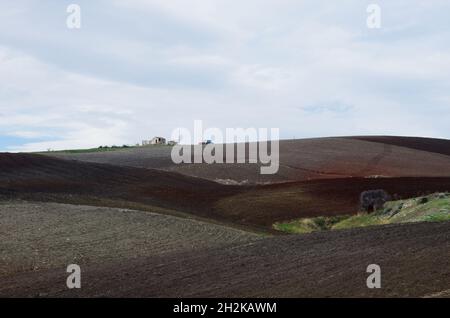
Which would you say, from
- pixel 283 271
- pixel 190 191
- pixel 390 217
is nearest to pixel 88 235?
pixel 283 271

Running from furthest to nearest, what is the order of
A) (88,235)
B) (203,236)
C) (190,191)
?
(190,191)
(203,236)
(88,235)

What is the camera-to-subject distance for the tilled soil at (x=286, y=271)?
12.2m

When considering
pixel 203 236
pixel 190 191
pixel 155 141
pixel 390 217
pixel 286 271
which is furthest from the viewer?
pixel 155 141

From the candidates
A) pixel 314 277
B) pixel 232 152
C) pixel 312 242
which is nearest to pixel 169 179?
pixel 232 152

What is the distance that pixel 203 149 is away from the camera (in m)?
73.0

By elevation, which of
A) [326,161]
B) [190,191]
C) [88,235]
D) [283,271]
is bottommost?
[88,235]

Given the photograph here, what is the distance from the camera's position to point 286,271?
1434cm

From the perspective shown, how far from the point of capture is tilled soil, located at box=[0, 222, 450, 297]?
480 inches

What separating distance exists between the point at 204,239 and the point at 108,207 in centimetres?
892

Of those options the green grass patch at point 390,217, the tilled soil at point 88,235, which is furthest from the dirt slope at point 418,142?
the tilled soil at point 88,235

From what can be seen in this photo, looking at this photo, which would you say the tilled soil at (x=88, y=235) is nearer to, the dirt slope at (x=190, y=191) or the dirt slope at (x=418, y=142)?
the dirt slope at (x=190, y=191)

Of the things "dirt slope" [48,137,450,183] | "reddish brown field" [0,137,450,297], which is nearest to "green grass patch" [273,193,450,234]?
"reddish brown field" [0,137,450,297]

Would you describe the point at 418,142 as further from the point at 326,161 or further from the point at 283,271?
the point at 283,271
